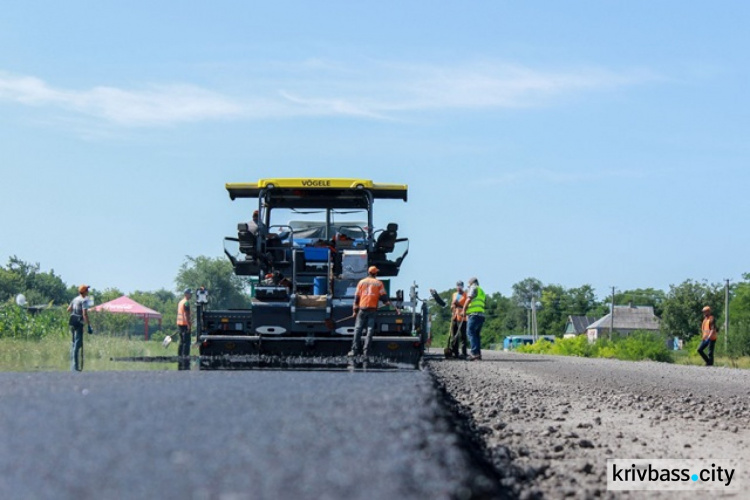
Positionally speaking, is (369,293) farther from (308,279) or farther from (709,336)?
(709,336)

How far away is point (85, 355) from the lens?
2264cm

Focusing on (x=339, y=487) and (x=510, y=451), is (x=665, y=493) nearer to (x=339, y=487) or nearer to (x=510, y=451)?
(x=510, y=451)

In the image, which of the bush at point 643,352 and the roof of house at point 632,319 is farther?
the roof of house at point 632,319

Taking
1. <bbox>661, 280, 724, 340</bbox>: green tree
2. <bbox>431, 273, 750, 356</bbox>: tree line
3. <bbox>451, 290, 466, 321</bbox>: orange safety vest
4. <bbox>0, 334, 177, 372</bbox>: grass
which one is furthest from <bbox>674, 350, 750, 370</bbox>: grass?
<bbox>661, 280, 724, 340</bbox>: green tree

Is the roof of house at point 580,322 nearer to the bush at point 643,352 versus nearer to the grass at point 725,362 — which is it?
the bush at point 643,352

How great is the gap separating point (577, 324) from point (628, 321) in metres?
6.98

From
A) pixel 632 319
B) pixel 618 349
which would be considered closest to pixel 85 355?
pixel 618 349

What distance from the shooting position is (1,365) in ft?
56.4

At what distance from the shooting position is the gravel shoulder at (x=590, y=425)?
5.41 m

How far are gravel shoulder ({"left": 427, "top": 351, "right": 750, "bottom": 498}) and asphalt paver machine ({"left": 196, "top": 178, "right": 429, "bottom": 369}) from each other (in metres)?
2.29

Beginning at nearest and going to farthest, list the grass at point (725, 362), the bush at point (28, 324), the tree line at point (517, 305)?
the grass at point (725, 362) → the bush at point (28, 324) → the tree line at point (517, 305)

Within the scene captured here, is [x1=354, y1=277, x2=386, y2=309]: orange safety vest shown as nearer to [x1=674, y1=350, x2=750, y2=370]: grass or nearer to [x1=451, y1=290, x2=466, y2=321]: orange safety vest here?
[x1=451, y1=290, x2=466, y2=321]: orange safety vest

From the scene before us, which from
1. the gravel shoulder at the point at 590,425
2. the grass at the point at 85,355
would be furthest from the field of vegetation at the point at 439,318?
the gravel shoulder at the point at 590,425

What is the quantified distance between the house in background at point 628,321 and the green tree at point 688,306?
34151 millimetres
